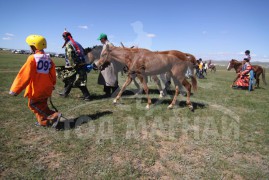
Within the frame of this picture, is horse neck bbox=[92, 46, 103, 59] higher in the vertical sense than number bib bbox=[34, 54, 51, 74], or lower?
higher

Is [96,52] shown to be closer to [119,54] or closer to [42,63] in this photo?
[119,54]

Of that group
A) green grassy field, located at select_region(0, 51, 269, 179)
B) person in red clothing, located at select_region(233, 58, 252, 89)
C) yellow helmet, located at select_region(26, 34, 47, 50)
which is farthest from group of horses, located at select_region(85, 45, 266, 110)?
person in red clothing, located at select_region(233, 58, 252, 89)

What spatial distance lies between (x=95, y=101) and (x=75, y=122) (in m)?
2.13

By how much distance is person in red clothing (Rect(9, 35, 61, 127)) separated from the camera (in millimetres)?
4059

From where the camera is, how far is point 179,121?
5.64 meters

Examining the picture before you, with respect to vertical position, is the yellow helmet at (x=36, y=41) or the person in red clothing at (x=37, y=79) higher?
the yellow helmet at (x=36, y=41)

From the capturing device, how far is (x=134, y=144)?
4.19 meters

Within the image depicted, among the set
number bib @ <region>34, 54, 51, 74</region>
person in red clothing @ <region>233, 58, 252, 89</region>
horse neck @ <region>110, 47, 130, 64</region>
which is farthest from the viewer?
person in red clothing @ <region>233, 58, 252, 89</region>

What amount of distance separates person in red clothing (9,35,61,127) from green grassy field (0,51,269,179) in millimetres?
430

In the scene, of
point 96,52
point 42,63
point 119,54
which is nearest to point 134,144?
point 42,63

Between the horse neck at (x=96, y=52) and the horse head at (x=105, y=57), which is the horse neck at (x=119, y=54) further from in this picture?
the horse neck at (x=96, y=52)

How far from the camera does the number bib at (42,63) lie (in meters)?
4.23

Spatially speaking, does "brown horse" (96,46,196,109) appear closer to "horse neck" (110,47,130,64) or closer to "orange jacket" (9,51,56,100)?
→ "horse neck" (110,47,130,64)

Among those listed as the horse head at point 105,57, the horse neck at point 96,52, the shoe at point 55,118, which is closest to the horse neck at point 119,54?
the horse head at point 105,57
